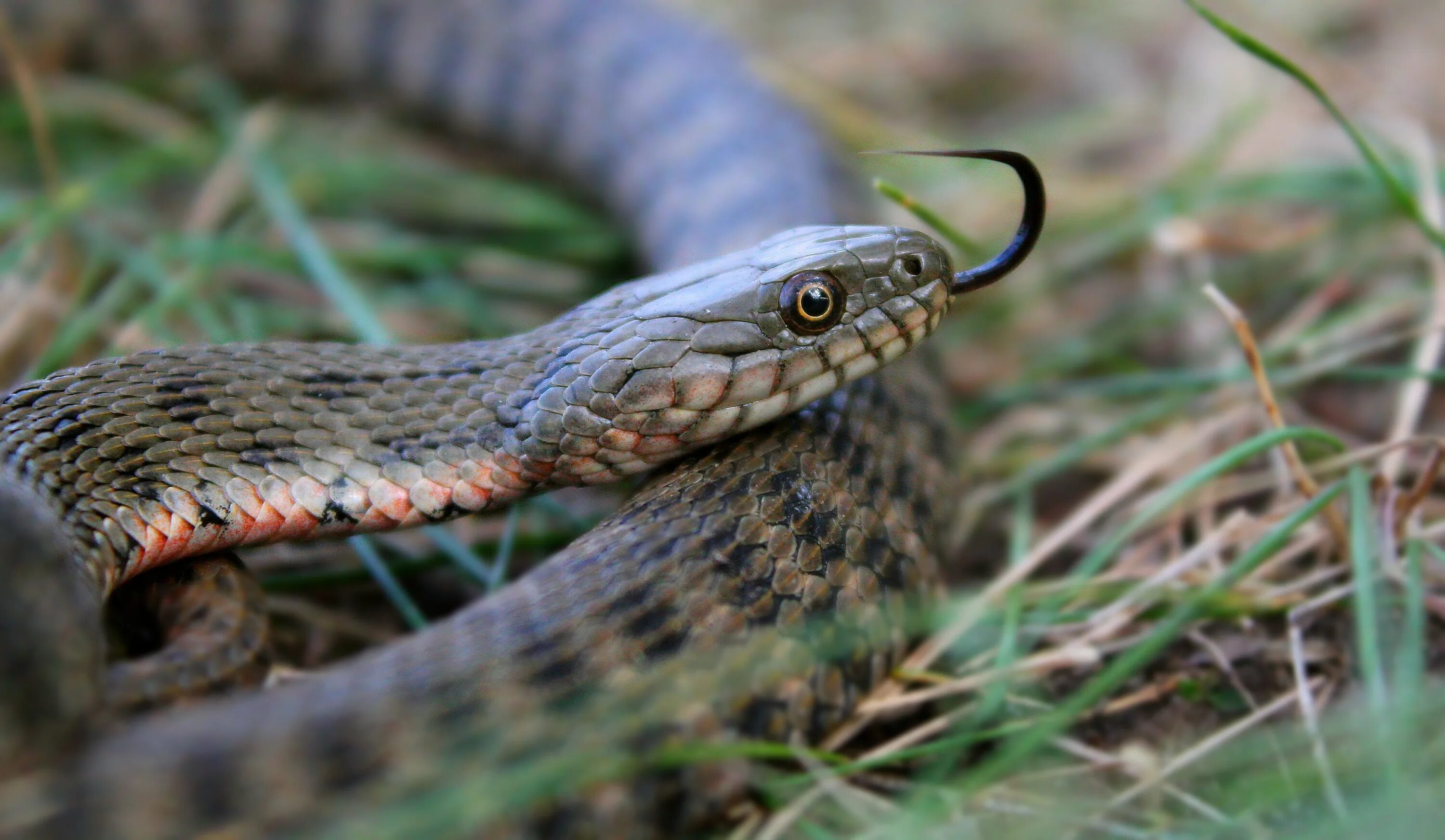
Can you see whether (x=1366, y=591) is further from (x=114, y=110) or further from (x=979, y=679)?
(x=114, y=110)

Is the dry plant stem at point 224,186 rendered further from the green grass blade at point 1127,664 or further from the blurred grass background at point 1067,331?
the green grass blade at point 1127,664

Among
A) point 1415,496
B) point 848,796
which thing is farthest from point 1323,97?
point 848,796

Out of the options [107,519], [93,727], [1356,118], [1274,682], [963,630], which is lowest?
[1274,682]

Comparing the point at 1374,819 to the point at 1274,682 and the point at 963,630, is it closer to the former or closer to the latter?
the point at 1274,682

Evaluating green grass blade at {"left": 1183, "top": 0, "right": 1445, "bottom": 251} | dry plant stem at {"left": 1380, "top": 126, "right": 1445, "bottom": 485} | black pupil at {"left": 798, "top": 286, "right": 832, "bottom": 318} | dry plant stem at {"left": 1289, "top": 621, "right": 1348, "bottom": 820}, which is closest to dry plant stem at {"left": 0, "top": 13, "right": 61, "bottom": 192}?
black pupil at {"left": 798, "top": 286, "right": 832, "bottom": 318}

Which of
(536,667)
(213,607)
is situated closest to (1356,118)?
(536,667)

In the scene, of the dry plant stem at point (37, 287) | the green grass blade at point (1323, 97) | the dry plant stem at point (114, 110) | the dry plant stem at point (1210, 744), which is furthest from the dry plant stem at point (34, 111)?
the dry plant stem at point (1210, 744)

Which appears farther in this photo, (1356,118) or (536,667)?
(1356,118)
